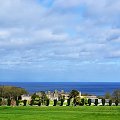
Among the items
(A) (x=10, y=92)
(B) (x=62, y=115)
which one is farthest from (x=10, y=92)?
(B) (x=62, y=115)

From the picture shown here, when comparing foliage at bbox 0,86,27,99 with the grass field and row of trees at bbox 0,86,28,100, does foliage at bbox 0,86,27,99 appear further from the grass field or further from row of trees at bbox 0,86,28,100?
the grass field

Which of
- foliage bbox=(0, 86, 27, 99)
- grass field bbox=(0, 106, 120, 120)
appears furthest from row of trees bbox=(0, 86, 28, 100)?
grass field bbox=(0, 106, 120, 120)

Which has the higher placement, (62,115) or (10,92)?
(10,92)

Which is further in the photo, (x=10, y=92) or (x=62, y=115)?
(x=10, y=92)

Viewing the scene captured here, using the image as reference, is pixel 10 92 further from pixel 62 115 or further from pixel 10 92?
pixel 62 115

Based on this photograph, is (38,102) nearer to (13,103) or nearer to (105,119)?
(13,103)

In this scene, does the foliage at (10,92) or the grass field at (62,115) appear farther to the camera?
the foliage at (10,92)

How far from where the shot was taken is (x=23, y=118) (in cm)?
2497

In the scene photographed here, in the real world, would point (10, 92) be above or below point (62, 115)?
above

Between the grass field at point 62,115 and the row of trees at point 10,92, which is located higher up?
the row of trees at point 10,92

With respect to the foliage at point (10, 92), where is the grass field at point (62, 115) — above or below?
below

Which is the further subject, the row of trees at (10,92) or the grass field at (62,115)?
the row of trees at (10,92)

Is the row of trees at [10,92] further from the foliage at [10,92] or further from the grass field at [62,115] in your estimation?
the grass field at [62,115]

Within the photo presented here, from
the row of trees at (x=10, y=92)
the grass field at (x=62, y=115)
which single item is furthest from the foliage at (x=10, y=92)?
the grass field at (x=62, y=115)
